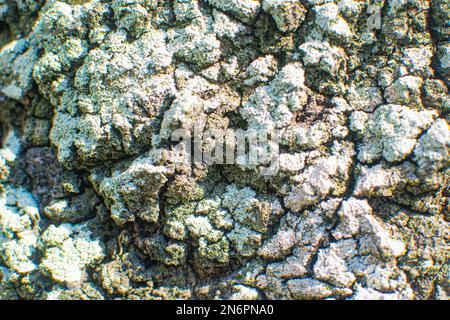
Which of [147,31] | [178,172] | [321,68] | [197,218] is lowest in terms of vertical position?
[197,218]

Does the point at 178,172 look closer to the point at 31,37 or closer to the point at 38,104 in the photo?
the point at 38,104

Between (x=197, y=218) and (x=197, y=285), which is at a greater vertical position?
(x=197, y=218)

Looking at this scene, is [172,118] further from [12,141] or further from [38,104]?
[12,141]

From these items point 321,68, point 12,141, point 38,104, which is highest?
point 321,68

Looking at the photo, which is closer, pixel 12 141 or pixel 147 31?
pixel 147 31
